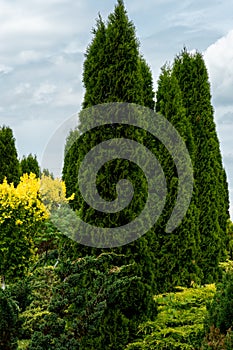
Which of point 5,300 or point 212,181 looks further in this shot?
point 212,181

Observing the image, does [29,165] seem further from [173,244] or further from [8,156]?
[173,244]

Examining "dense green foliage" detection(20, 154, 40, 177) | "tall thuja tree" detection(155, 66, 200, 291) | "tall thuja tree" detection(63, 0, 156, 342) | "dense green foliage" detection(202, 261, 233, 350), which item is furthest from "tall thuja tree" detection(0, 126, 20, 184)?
"dense green foliage" detection(202, 261, 233, 350)

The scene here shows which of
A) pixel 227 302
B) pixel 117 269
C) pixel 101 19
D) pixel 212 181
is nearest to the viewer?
pixel 227 302

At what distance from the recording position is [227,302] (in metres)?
4.79

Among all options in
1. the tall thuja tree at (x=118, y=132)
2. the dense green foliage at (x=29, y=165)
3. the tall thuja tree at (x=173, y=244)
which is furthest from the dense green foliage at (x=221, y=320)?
the dense green foliage at (x=29, y=165)

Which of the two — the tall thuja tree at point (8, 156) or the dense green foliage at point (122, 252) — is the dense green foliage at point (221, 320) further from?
the tall thuja tree at point (8, 156)

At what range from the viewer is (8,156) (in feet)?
46.8

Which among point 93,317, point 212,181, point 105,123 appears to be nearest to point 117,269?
point 93,317

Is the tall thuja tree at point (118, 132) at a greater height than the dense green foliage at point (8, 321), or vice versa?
the tall thuja tree at point (118, 132)

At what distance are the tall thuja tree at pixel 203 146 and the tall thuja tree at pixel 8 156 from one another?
4.72 meters

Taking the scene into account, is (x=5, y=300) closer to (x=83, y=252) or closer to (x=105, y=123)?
(x=83, y=252)

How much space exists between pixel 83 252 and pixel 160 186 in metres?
2.83

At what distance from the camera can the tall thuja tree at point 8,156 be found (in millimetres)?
14242

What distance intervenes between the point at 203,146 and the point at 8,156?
517 centimetres
